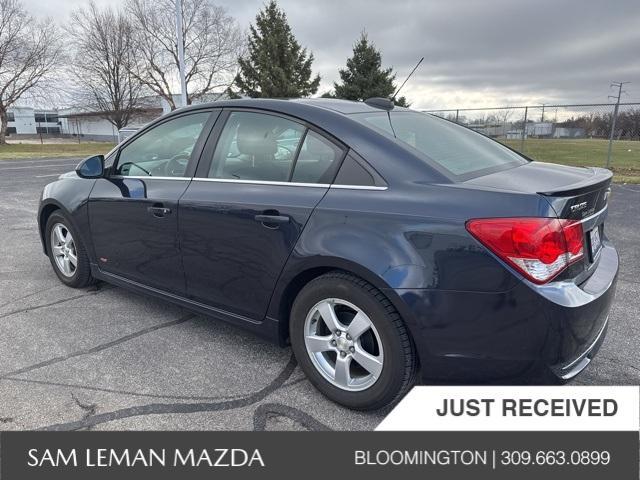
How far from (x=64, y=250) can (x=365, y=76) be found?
1864 centimetres

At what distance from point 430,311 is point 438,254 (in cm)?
25

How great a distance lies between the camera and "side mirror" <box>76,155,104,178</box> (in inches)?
145

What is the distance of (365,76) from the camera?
Result: 68.6 ft

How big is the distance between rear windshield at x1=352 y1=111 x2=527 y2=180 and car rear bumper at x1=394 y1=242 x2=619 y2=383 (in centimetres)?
63

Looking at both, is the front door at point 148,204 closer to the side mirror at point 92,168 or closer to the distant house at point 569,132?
the side mirror at point 92,168

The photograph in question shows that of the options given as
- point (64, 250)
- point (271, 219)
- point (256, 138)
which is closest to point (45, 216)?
point (64, 250)

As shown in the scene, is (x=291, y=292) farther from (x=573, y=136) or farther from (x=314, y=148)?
(x=573, y=136)

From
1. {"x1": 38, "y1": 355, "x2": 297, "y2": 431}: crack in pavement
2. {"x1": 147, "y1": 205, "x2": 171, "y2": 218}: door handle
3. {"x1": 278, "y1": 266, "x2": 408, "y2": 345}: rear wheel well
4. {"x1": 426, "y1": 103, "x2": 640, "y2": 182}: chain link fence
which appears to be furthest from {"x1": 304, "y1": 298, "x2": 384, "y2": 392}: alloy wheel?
{"x1": 426, "y1": 103, "x2": 640, "y2": 182}: chain link fence

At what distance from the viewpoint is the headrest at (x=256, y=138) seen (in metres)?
2.84

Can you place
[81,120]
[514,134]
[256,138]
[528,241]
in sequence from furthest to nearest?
1. [81,120]
2. [514,134]
3. [256,138]
4. [528,241]

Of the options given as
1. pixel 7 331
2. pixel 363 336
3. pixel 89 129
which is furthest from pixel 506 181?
pixel 89 129

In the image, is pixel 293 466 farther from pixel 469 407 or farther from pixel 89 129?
pixel 89 129

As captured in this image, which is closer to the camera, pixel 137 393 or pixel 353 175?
pixel 353 175

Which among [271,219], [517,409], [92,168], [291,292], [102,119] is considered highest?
[102,119]
